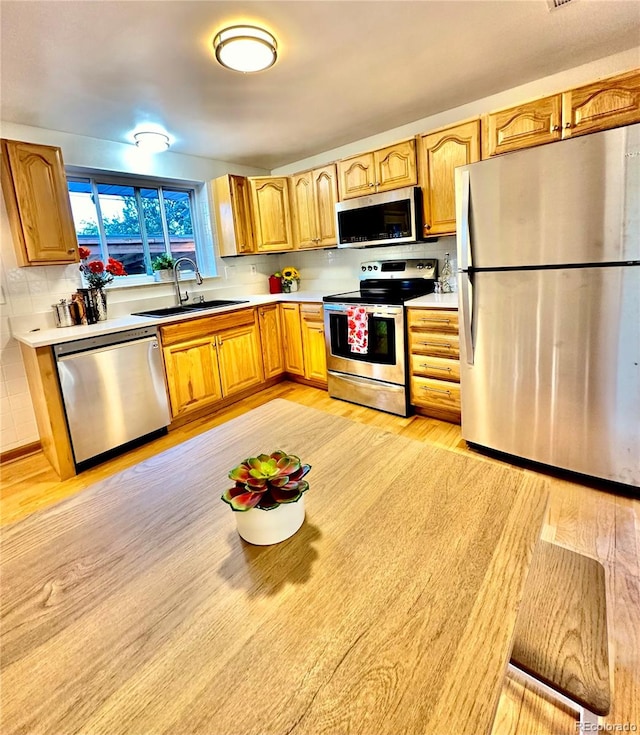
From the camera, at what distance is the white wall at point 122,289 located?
107 inches

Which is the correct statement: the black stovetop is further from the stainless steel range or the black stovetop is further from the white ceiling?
the white ceiling

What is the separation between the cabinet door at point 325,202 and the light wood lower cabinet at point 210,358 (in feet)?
3.27

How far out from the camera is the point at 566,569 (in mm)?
998

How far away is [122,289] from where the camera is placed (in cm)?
338

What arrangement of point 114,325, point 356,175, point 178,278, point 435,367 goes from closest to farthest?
point 114,325, point 435,367, point 356,175, point 178,278

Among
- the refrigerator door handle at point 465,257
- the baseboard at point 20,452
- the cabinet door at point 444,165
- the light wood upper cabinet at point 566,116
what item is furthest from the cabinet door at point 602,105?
the baseboard at point 20,452

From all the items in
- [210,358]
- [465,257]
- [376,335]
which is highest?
[465,257]

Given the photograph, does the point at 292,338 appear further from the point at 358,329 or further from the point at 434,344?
the point at 434,344

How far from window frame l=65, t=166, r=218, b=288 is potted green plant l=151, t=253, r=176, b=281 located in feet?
0.22

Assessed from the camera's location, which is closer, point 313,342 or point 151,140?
point 151,140

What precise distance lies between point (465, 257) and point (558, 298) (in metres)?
0.52

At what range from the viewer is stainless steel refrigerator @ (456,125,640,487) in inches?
69.4

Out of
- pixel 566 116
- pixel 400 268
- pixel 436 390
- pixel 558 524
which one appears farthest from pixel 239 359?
pixel 566 116

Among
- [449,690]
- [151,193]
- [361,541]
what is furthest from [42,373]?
[449,690]
